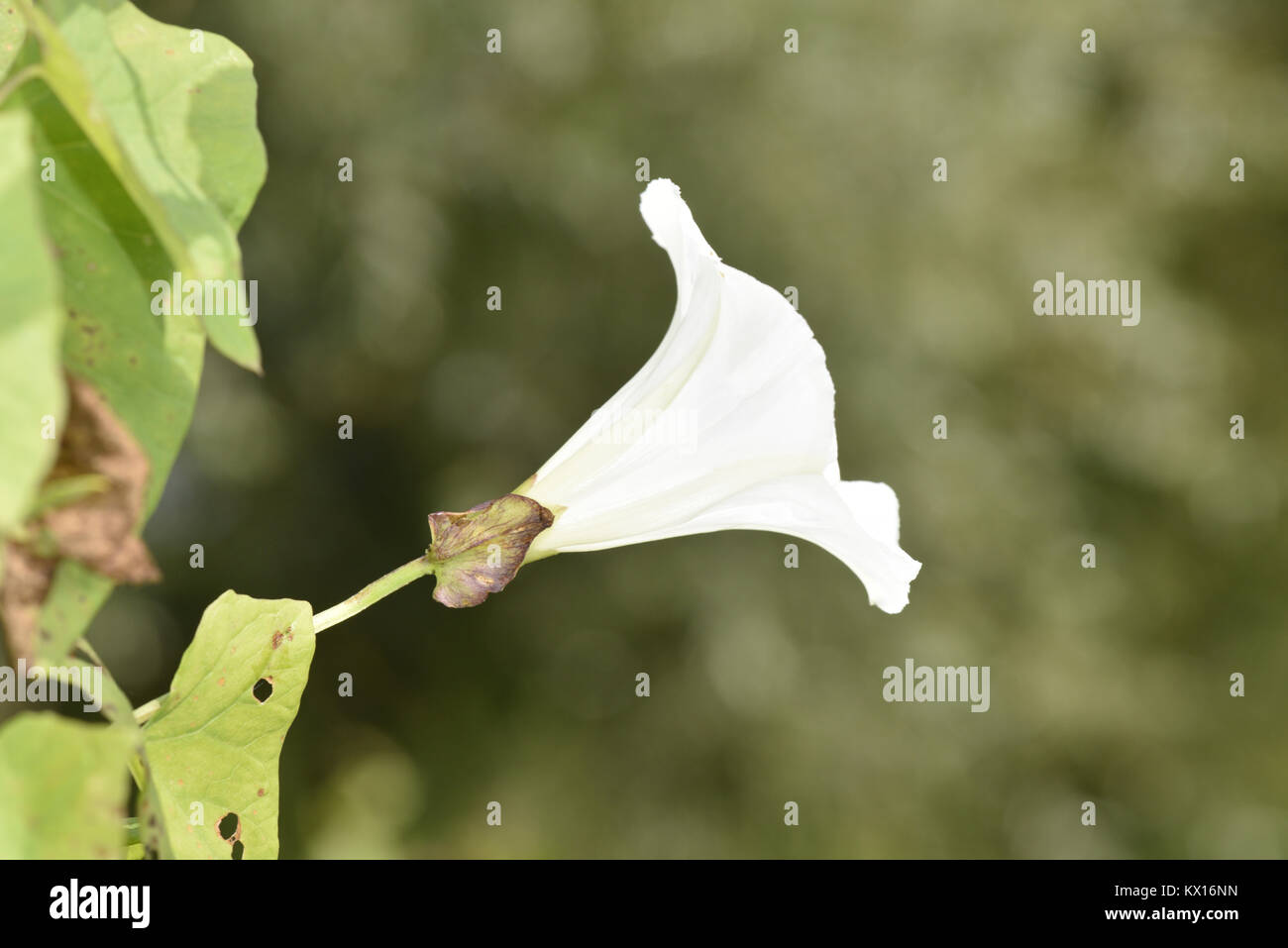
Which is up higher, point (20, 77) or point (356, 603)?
point (20, 77)

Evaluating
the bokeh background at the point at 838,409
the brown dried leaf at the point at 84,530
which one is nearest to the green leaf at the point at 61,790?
the brown dried leaf at the point at 84,530

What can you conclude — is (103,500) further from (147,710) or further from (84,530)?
(147,710)

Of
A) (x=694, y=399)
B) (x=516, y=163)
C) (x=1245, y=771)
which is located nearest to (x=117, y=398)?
(x=694, y=399)

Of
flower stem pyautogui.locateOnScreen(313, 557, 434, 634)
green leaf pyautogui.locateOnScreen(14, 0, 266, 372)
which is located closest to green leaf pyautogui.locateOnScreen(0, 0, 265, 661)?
green leaf pyautogui.locateOnScreen(14, 0, 266, 372)

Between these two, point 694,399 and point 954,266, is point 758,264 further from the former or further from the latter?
point 694,399
